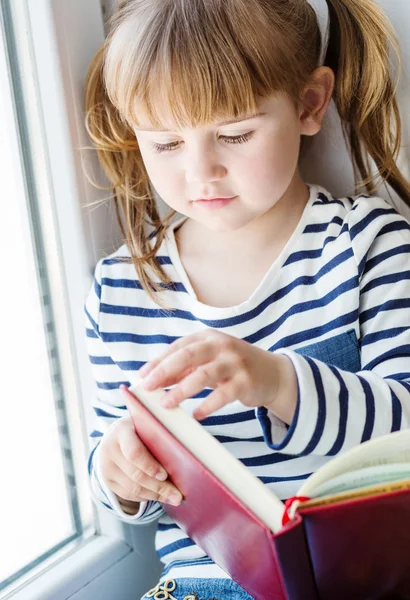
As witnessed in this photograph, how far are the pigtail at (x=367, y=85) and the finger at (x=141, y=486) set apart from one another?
44 centimetres

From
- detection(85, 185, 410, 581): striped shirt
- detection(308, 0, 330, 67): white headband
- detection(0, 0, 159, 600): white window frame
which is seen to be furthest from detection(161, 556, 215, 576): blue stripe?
detection(308, 0, 330, 67): white headband

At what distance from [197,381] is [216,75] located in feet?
→ 1.02

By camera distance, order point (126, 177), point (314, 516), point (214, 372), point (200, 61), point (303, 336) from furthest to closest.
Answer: point (126, 177)
point (303, 336)
point (200, 61)
point (214, 372)
point (314, 516)

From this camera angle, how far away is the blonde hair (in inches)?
29.0

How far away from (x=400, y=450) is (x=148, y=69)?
0.44 metres

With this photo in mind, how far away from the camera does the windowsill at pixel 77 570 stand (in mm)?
835

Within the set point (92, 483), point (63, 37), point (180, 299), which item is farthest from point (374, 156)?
point (92, 483)

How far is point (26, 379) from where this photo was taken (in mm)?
903

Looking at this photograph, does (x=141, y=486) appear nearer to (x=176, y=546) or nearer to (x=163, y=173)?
(x=176, y=546)

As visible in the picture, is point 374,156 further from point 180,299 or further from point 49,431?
point 49,431

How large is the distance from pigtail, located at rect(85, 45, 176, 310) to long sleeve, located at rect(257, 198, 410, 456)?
240 mm

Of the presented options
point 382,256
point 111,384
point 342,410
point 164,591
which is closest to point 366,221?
point 382,256

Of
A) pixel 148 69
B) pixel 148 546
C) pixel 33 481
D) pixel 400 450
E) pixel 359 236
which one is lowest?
pixel 148 546

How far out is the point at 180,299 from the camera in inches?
35.2
